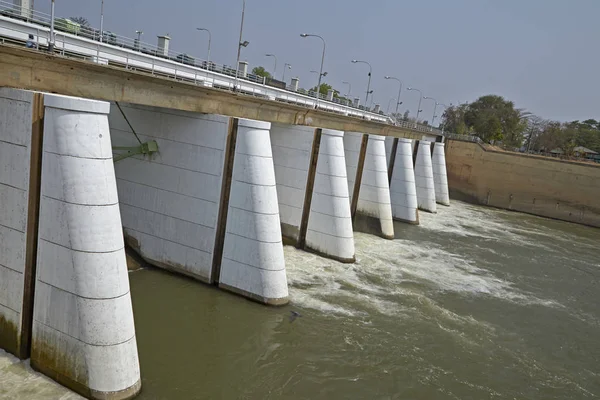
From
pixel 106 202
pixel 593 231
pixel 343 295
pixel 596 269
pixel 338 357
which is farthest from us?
pixel 593 231

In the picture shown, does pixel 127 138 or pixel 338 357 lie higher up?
pixel 127 138

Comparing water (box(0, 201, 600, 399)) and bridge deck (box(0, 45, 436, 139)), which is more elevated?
bridge deck (box(0, 45, 436, 139))

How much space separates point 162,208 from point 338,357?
8.26 metres

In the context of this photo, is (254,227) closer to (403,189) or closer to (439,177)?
(403,189)

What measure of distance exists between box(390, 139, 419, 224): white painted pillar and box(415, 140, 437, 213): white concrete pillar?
5.89 metres

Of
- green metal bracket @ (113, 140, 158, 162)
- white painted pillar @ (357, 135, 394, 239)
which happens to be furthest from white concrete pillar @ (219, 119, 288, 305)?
white painted pillar @ (357, 135, 394, 239)

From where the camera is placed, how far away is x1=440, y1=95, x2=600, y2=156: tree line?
7162 centimetres

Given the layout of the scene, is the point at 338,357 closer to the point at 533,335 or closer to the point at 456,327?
the point at 456,327

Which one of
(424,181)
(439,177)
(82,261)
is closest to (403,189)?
(424,181)

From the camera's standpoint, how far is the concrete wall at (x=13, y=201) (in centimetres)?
925

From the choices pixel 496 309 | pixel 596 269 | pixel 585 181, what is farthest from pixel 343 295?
pixel 585 181

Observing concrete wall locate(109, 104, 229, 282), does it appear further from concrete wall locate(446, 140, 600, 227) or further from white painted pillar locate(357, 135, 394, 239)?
concrete wall locate(446, 140, 600, 227)

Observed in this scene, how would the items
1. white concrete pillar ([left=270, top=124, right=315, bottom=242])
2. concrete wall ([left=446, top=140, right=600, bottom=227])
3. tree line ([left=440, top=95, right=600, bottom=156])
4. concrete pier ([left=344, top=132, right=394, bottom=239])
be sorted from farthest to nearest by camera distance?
tree line ([left=440, top=95, right=600, bottom=156]) < concrete wall ([left=446, top=140, right=600, bottom=227]) < concrete pier ([left=344, top=132, right=394, bottom=239]) < white concrete pillar ([left=270, top=124, right=315, bottom=242])

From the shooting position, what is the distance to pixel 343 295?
52.0 feet
